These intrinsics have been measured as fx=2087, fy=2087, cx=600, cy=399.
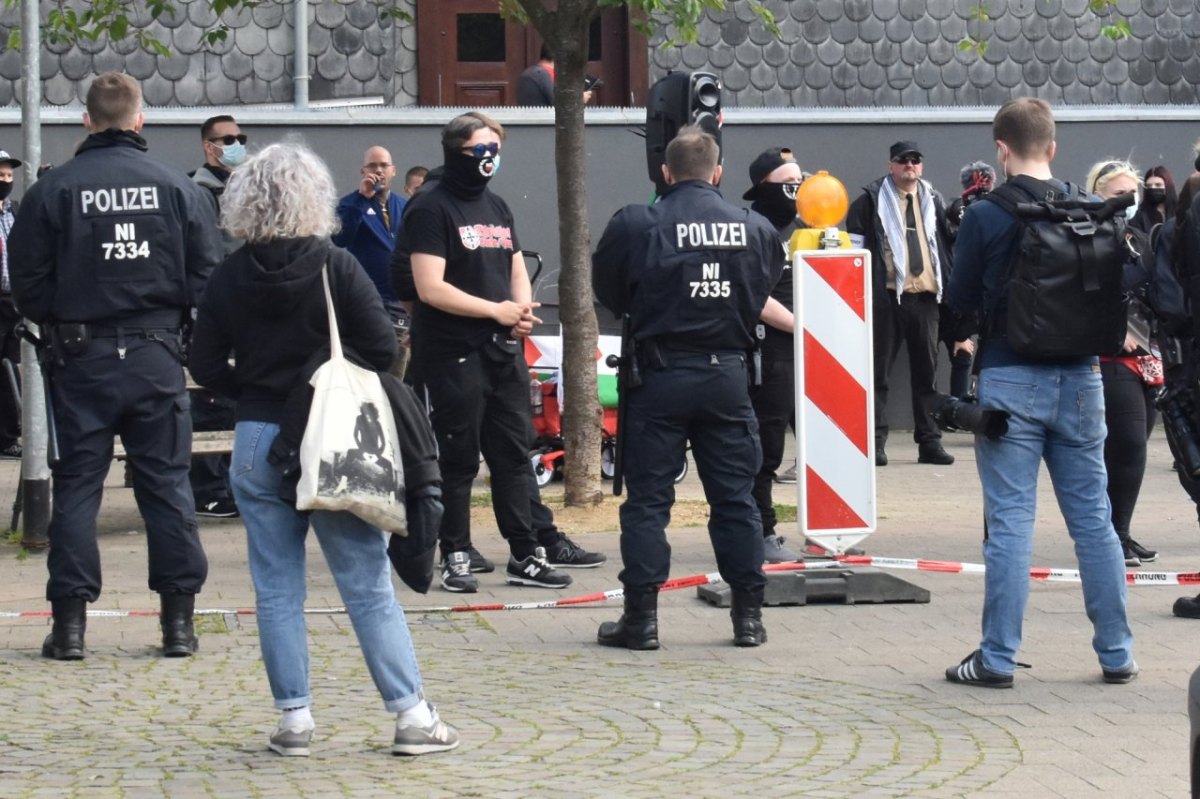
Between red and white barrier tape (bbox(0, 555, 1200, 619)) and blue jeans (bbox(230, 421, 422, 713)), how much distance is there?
8.24 feet

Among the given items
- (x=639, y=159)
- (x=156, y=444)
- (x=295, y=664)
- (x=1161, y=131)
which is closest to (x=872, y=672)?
(x=295, y=664)

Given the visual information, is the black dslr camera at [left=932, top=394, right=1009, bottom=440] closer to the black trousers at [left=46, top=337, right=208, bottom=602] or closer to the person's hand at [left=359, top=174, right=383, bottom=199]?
the black trousers at [left=46, top=337, right=208, bottom=602]

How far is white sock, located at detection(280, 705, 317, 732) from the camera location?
6246 mm

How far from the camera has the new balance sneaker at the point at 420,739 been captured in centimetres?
618

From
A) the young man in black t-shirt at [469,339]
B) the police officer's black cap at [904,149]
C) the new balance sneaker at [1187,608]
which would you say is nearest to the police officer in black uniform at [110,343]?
the young man in black t-shirt at [469,339]

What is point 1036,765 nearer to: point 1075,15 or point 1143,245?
point 1143,245

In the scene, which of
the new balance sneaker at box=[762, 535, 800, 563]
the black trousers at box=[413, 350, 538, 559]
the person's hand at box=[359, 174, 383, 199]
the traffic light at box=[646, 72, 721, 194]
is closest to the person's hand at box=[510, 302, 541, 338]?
the black trousers at box=[413, 350, 538, 559]

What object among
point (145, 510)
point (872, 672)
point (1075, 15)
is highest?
point (1075, 15)

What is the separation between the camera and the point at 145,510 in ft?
26.1

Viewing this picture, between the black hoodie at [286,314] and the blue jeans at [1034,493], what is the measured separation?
7.41ft

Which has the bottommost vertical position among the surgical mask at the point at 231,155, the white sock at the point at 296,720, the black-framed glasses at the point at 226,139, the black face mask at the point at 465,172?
the white sock at the point at 296,720

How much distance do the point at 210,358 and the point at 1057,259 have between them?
2.85 meters

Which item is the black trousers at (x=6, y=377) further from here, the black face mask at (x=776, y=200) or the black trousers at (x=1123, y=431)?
the black trousers at (x=1123, y=431)

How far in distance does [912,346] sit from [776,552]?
5.44 meters
